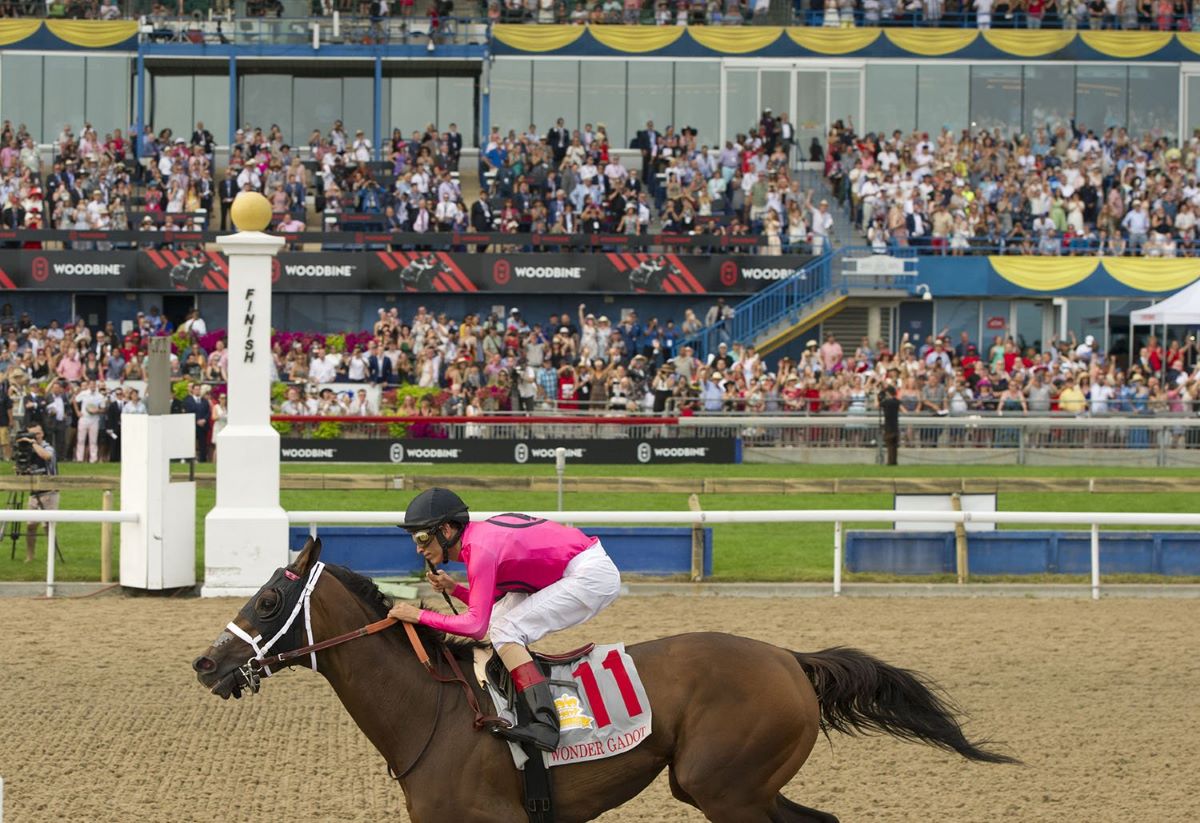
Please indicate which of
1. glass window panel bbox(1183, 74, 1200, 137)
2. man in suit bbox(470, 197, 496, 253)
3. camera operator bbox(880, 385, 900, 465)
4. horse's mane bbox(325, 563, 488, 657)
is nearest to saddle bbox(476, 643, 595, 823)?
horse's mane bbox(325, 563, 488, 657)

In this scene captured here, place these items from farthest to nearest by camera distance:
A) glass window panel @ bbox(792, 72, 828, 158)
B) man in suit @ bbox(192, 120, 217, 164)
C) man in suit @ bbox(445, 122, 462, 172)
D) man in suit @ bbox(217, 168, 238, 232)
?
glass window panel @ bbox(792, 72, 828, 158) → man in suit @ bbox(192, 120, 217, 164) → man in suit @ bbox(445, 122, 462, 172) → man in suit @ bbox(217, 168, 238, 232)

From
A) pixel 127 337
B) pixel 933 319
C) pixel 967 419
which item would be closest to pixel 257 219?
pixel 967 419

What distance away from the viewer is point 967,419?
23.4 meters

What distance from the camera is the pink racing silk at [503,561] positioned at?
220 inches

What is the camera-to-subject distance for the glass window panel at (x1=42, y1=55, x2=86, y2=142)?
36.4 meters

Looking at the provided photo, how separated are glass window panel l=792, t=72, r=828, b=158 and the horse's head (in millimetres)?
31198

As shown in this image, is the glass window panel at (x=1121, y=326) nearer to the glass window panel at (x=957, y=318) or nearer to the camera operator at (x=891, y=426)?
the glass window panel at (x=957, y=318)

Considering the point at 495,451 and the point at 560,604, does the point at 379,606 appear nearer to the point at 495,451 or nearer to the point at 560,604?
the point at 560,604

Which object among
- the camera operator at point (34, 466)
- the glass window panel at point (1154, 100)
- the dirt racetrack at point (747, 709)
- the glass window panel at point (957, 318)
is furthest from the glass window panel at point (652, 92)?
the dirt racetrack at point (747, 709)

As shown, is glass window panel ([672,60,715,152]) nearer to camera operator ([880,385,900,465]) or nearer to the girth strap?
camera operator ([880,385,900,465])

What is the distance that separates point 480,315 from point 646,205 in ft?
13.3

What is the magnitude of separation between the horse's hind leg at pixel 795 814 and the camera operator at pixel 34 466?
9939 mm

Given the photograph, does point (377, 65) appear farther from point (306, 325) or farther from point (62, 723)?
point (62, 723)

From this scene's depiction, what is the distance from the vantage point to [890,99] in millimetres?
36031
